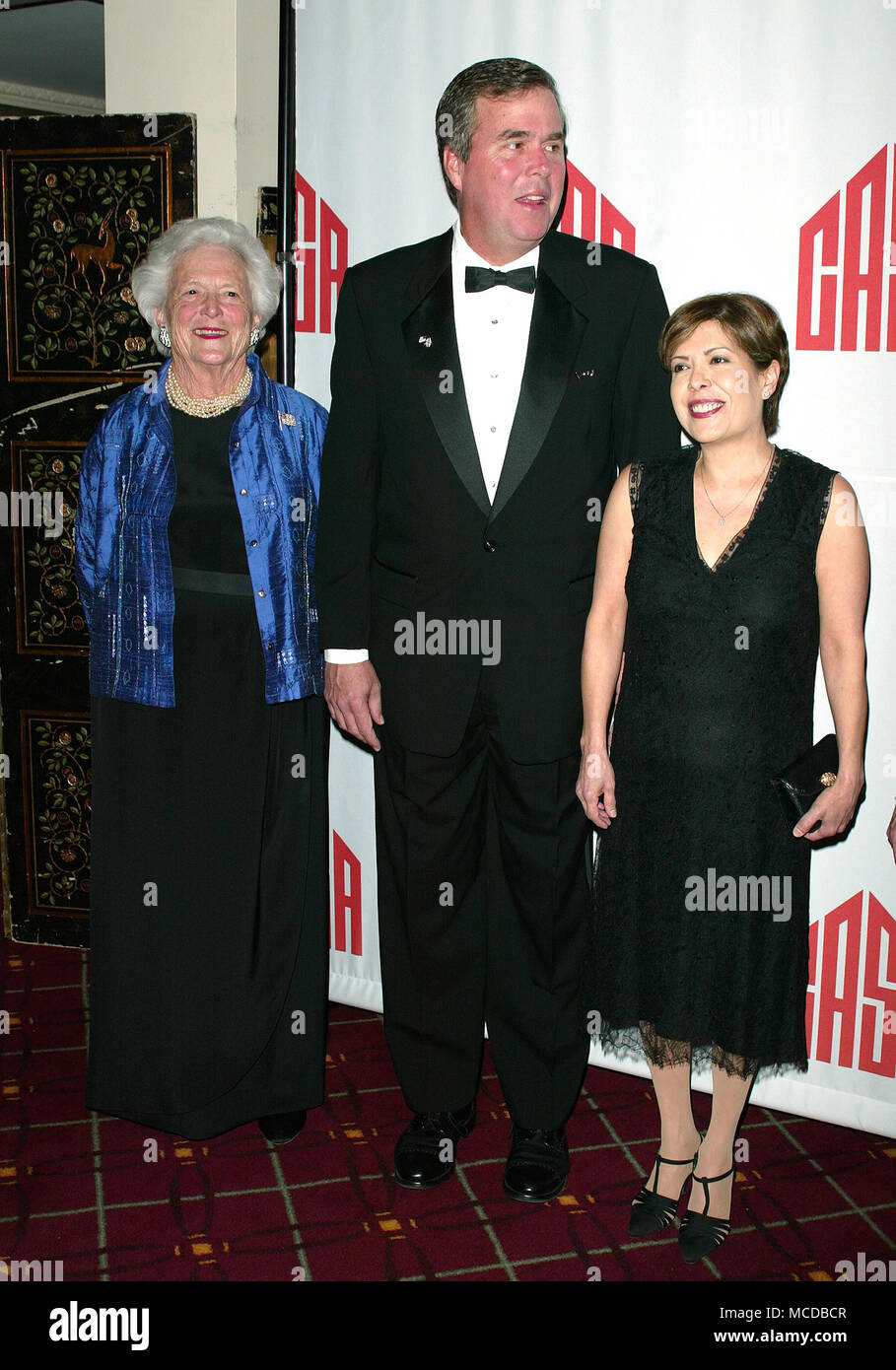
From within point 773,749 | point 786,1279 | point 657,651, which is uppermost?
point 657,651

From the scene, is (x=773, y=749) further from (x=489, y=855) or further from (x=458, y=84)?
(x=458, y=84)

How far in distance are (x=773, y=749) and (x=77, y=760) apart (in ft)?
7.40

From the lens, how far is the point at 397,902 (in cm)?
258

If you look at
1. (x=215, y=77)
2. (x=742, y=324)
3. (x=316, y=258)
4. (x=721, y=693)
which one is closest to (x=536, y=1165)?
(x=721, y=693)

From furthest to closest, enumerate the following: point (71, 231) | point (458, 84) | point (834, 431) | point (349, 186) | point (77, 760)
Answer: point (77, 760) → point (71, 231) → point (349, 186) → point (834, 431) → point (458, 84)

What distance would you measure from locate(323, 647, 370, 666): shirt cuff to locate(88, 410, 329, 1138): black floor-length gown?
166mm

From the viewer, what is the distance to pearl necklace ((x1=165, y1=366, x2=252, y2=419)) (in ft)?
8.23

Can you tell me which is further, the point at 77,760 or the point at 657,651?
the point at 77,760

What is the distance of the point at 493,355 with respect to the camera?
236 cm

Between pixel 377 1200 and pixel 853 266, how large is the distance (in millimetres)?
2087

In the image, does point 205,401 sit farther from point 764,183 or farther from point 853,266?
point 853,266

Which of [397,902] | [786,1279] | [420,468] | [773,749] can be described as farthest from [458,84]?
[786,1279]

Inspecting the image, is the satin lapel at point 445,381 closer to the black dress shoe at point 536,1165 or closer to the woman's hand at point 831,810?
the woman's hand at point 831,810

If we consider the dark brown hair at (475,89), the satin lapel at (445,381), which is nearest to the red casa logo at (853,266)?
the dark brown hair at (475,89)
